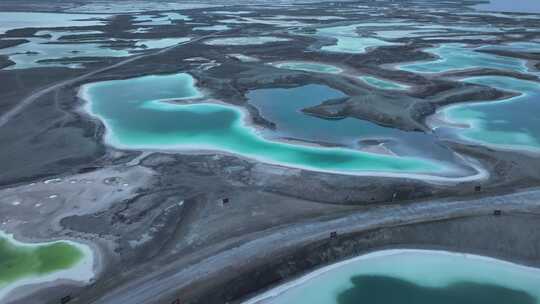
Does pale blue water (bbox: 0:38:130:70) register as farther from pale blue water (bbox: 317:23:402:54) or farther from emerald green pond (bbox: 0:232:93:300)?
emerald green pond (bbox: 0:232:93:300)

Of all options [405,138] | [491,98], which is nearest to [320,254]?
[405,138]

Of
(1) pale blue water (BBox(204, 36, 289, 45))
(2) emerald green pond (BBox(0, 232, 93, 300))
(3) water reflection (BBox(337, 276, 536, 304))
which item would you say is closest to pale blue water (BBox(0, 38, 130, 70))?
(1) pale blue water (BBox(204, 36, 289, 45))

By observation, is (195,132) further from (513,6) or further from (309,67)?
(513,6)

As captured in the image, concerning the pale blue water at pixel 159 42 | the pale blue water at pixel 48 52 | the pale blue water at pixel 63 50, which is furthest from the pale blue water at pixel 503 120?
the pale blue water at pixel 159 42

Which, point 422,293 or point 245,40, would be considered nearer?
point 422,293

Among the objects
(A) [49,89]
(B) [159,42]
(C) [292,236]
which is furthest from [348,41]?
(C) [292,236]

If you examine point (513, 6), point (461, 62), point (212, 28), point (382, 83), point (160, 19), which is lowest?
point (160, 19)
